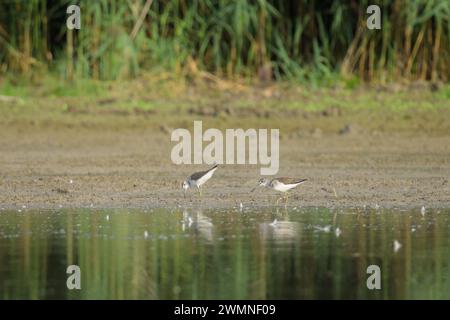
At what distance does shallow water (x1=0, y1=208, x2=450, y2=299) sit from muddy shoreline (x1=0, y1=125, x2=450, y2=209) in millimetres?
521

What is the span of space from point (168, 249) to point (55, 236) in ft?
2.99

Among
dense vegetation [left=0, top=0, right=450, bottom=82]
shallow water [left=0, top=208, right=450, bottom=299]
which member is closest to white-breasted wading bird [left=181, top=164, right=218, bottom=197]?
shallow water [left=0, top=208, right=450, bottom=299]

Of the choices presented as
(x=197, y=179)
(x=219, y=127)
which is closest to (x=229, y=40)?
(x=219, y=127)

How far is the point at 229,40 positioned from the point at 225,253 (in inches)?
283

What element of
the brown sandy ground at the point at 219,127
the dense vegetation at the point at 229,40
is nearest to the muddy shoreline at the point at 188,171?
the brown sandy ground at the point at 219,127

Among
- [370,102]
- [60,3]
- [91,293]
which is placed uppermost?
[60,3]

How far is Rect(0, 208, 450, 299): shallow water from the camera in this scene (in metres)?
6.91

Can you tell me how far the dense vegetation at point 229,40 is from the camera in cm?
1427

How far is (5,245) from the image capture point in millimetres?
8148

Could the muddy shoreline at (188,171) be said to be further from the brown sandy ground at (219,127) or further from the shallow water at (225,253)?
the shallow water at (225,253)

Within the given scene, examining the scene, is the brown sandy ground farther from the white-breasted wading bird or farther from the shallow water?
the shallow water

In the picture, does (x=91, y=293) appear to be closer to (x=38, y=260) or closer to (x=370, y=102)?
(x=38, y=260)

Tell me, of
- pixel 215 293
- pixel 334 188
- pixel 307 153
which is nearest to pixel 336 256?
pixel 215 293

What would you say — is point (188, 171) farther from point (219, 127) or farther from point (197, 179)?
point (219, 127)
